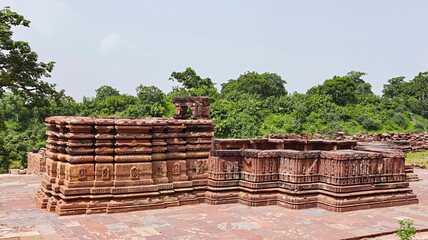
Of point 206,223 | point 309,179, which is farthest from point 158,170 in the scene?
point 309,179

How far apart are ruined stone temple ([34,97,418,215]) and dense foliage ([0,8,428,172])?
898 centimetres

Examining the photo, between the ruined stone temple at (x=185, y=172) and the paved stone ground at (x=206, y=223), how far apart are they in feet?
0.88

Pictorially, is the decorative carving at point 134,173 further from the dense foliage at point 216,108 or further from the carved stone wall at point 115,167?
the dense foliage at point 216,108

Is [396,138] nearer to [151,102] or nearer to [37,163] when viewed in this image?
[151,102]

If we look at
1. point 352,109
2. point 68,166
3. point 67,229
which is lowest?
point 67,229

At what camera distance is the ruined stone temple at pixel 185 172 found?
270 inches

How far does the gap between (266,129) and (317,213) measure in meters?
20.8

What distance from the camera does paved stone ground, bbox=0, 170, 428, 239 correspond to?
5.48 m

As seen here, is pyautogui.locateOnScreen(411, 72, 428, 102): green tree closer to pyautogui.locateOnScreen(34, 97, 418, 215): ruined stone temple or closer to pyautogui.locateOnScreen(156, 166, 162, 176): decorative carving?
pyautogui.locateOnScreen(34, 97, 418, 215): ruined stone temple

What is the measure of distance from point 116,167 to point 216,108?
2027 cm

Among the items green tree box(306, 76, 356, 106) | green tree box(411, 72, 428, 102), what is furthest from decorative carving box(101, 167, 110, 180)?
green tree box(411, 72, 428, 102)

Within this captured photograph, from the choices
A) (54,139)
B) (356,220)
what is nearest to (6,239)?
(54,139)

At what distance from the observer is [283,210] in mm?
7102

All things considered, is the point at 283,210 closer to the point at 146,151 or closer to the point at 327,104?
the point at 146,151
